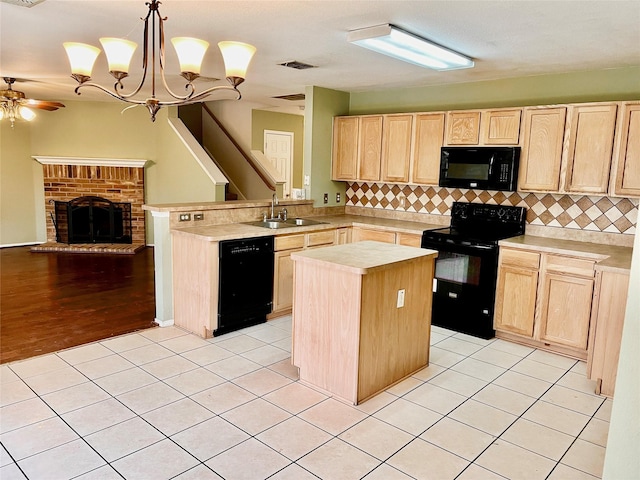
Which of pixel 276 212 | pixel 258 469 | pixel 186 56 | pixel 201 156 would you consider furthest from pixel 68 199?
pixel 258 469

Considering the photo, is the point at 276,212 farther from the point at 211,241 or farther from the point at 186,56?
the point at 186,56

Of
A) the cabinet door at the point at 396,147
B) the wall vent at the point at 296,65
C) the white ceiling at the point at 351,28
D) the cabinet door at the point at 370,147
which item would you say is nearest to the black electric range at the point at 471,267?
the cabinet door at the point at 396,147

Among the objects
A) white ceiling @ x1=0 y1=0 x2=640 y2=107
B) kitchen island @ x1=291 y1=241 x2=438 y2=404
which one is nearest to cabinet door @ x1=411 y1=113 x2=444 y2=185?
white ceiling @ x1=0 y1=0 x2=640 y2=107

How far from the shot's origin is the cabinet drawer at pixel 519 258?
12.8 feet

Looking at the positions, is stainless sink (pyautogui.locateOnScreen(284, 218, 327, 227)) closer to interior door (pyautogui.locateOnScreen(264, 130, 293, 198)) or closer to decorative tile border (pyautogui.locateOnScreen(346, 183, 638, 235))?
decorative tile border (pyautogui.locateOnScreen(346, 183, 638, 235))

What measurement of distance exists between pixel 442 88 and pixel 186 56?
3226mm

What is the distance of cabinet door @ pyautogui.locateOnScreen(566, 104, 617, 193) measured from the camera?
3.76 meters

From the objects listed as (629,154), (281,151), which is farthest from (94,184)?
(629,154)

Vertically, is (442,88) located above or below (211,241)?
above

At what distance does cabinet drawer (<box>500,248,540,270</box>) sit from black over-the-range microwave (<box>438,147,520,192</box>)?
629 millimetres

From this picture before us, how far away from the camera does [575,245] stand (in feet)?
13.0

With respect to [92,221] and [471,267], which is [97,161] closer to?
[92,221]

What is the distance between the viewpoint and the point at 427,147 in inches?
192

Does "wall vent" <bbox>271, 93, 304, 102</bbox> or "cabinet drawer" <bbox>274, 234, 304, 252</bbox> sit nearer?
"cabinet drawer" <bbox>274, 234, 304, 252</bbox>
